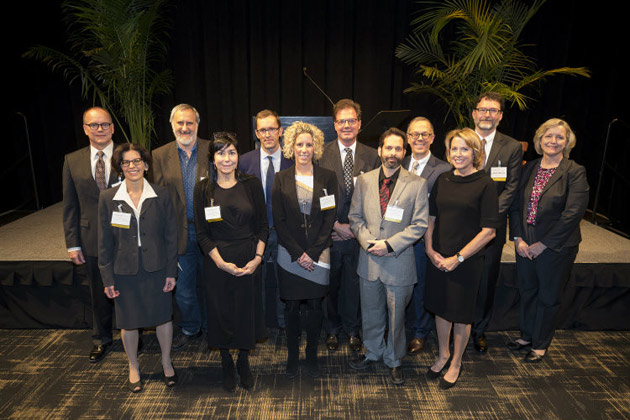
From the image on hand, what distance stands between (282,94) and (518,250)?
4.93 m

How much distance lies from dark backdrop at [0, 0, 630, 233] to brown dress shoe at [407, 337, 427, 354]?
4.44m

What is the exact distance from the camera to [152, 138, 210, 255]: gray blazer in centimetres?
305

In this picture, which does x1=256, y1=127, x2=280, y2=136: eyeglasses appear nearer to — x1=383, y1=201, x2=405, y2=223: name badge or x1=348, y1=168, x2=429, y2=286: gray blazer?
x1=348, y1=168, x2=429, y2=286: gray blazer

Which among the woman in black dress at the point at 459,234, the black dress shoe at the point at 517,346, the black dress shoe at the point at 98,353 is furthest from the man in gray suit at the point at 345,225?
the black dress shoe at the point at 98,353

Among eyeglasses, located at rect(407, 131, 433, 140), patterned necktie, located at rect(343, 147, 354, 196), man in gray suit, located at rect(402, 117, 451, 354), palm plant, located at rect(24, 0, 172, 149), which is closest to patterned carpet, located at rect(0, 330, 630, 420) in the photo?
man in gray suit, located at rect(402, 117, 451, 354)

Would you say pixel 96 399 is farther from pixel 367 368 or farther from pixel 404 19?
pixel 404 19

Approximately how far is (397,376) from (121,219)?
6.99 feet

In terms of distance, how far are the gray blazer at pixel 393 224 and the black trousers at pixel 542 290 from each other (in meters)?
1.06

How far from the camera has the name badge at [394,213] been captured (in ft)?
8.70

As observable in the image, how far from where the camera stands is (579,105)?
6395 mm

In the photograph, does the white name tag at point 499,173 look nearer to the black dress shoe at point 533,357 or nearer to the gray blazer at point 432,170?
the gray blazer at point 432,170

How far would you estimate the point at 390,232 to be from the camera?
2.69 m

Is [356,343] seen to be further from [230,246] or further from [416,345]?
[230,246]

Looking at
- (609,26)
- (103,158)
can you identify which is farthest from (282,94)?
(609,26)
